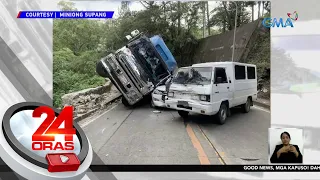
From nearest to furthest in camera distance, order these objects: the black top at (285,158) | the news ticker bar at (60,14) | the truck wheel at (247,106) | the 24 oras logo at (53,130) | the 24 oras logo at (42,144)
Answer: the 24 oras logo at (42,144) → the 24 oras logo at (53,130) → the news ticker bar at (60,14) → the black top at (285,158) → the truck wheel at (247,106)

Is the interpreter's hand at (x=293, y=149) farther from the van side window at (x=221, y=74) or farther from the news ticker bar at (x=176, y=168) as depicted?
the van side window at (x=221, y=74)

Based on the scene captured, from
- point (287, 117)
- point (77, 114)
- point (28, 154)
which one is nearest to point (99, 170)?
point (77, 114)

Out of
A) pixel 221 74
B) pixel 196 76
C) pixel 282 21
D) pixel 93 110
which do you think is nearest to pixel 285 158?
pixel 221 74

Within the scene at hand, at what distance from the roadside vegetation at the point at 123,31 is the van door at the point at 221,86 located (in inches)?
12.4

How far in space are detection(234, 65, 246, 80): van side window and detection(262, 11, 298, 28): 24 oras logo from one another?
41 cm

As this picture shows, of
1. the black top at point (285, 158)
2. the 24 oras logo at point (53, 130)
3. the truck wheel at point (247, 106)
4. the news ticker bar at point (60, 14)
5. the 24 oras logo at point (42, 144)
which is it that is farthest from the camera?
the truck wheel at point (247, 106)

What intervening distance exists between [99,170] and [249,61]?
162 cm

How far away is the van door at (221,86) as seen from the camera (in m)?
2.36

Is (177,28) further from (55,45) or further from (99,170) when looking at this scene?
(99,170)

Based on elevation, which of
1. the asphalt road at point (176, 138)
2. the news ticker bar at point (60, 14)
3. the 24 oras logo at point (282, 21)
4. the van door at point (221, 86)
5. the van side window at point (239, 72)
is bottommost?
the asphalt road at point (176, 138)

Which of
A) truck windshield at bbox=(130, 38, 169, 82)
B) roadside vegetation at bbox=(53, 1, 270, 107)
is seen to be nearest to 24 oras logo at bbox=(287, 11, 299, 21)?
roadside vegetation at bbox=(53, 1, 270, 107)

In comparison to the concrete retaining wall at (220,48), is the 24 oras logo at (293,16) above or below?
above

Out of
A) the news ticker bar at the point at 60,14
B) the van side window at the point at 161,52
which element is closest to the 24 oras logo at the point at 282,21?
the van side window at the point at 161,52

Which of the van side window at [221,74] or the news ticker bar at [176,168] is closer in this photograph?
the news ticker bar at [176,168]
